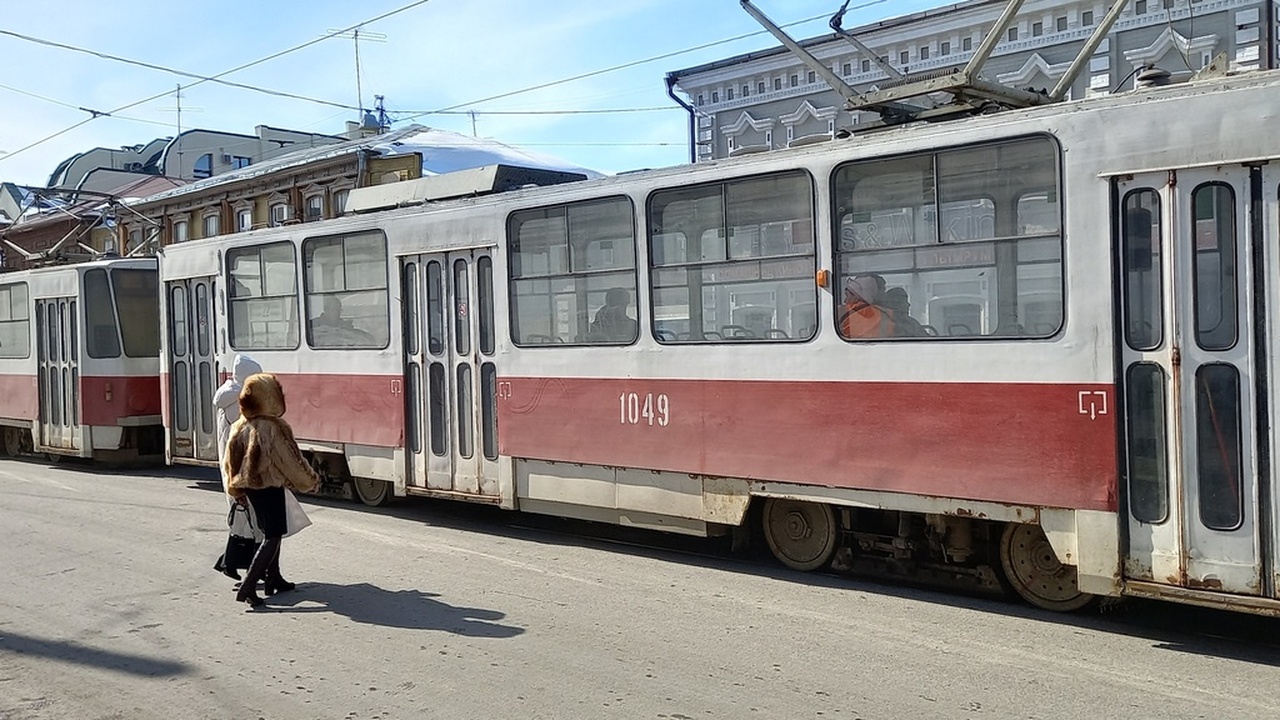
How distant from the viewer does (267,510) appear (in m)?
7.65

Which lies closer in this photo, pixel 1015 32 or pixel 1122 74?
pixel 1122 74

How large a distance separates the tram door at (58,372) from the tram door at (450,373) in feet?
26.5

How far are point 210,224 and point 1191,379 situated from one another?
3266 cm

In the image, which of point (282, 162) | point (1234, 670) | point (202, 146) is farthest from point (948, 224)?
point (202, 146)

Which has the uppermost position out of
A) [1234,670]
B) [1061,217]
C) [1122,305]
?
[1061,217]

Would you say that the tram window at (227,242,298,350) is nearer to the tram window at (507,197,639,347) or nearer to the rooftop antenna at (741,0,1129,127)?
the tram window at (507,197,639,347)

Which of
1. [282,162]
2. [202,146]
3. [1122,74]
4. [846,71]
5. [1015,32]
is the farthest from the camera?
[202,146]

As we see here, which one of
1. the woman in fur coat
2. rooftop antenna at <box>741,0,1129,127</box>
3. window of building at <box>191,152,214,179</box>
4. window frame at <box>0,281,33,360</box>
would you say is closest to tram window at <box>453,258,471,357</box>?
the woman in fur coat

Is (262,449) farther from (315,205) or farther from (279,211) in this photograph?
(279,211)

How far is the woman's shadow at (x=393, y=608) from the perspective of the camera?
6.91 metres

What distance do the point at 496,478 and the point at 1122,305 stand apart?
5.55 m

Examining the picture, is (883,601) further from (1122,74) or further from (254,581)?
(1122,74)

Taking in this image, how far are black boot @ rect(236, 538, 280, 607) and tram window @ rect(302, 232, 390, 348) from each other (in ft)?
11.5

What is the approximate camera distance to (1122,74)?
19266mm
